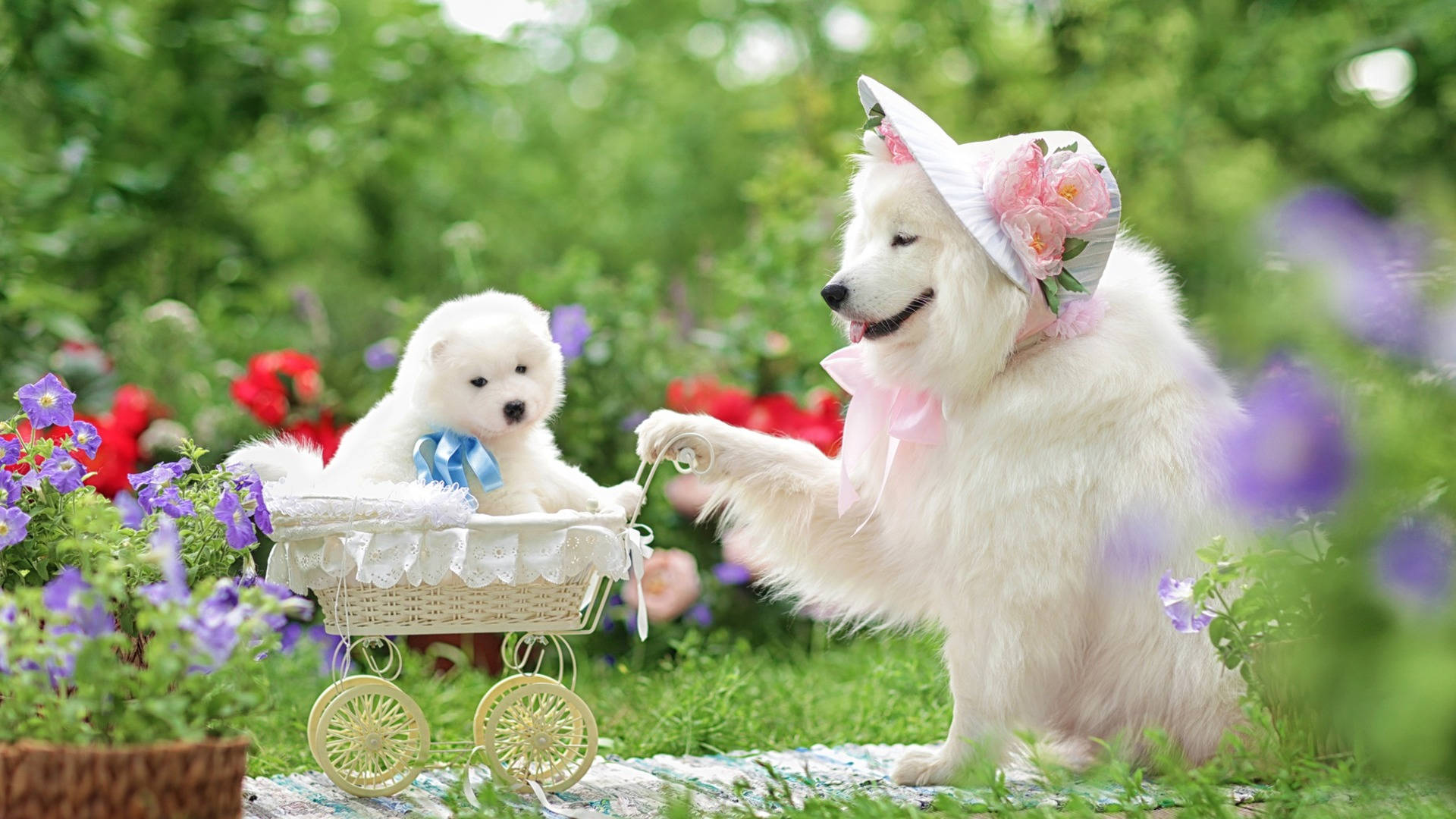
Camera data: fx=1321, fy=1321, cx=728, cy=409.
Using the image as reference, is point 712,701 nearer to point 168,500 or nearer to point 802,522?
point 802,522

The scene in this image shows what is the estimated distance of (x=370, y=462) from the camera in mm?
2775

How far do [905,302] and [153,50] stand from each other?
534 centimetres

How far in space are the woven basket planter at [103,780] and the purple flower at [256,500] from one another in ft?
2.38

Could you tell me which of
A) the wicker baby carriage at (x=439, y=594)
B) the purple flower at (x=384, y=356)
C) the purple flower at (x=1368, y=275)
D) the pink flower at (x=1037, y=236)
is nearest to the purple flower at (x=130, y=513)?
the wicker baby carriage at (x=439, y=594)

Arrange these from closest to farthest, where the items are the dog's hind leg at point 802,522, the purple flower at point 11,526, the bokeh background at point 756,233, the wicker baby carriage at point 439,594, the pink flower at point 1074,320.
A: the bokeh background at point 756,233
the purple flower at point 11,526
the wicker baby carriage at point 439,594
the pink flower at point 1074,320
the dog's hind leg at point 802,522

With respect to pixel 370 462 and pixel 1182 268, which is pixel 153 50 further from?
pixel 1182 268

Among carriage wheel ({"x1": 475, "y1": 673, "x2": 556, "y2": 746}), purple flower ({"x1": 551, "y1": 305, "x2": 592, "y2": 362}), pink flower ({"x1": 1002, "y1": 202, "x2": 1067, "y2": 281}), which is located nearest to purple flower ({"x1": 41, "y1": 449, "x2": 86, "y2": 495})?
carriage wheel ({"x1": 475, "y1": 673, "x2": 556, "y2": 746})

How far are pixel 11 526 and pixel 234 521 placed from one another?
0.38 metres

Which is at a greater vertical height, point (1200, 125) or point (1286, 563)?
point (1200, 125)

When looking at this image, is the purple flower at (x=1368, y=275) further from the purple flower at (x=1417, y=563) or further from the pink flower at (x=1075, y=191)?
the pink flower at (x=1075, y=191)

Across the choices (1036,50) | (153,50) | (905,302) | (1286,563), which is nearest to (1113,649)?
(1286,563)

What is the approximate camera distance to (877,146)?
2947mm

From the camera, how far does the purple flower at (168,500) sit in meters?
2.54

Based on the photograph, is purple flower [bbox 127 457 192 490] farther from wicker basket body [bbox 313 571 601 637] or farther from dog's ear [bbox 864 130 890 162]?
dog's ear [bbox 864 130 890 162]
